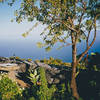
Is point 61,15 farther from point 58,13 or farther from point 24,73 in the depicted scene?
point 24,73

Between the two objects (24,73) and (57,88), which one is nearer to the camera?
(57,88)

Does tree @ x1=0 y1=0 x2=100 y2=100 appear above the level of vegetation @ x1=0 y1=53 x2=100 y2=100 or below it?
above

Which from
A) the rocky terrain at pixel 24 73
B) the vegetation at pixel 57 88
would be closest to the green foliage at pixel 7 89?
the vegetation at pixel 57 88

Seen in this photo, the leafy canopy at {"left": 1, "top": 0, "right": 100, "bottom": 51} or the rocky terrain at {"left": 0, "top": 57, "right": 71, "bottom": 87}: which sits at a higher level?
the leafy canopy at {"left": 1, "top": 0, "right": 100, "bottom": 51}

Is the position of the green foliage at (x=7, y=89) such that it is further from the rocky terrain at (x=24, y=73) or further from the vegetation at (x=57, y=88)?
the rocky terrain at (x=24, y=73)

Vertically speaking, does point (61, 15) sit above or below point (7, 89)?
above

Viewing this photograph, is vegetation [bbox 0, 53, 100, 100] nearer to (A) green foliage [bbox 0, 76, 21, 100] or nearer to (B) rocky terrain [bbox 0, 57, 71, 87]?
(A) green foliage [bbox 0, 76, 21, 100]

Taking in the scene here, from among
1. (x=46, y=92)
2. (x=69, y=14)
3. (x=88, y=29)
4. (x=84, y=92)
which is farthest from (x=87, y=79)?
(x=46, y=92)

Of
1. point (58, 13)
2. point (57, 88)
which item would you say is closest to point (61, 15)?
point (58, 13)

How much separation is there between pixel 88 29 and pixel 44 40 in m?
3.15

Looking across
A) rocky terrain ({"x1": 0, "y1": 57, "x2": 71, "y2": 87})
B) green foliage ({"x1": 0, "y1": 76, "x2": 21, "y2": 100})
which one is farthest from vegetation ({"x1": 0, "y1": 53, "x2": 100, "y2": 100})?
rocky terrain ({"x1": 0, "y1": 57, "x2": 71, "y2": 87})

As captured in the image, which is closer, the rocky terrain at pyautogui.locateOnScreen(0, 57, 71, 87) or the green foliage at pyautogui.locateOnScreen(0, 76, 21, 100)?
the green foliage at pyautogui.locateOnScreen(0, 76, 21, 100)

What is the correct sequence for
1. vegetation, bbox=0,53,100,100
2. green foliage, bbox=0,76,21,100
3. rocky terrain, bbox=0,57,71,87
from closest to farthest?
vegetation, bbox=0,53,100,100 → green foliage, bbox=0,76,21,100 → rocky terrain, bbox=0,57,71,87

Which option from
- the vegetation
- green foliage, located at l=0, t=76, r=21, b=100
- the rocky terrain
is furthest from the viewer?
the rocky terrain
